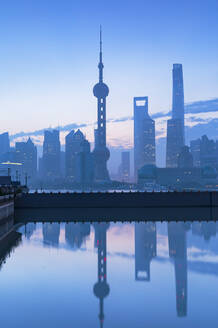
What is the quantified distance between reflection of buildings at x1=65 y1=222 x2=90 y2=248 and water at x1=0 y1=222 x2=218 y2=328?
244mm

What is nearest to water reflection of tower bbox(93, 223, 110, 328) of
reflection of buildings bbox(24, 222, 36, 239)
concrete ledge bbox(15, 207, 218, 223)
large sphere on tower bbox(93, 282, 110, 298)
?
large sphere on tower bbox(93, 282, 110, 298)

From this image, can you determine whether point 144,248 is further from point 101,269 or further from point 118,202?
point 118,202

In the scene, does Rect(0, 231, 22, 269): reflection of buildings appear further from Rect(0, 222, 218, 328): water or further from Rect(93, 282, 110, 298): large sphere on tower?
Rect(93, 282, 110, 298): large sphere on tower

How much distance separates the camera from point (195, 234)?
4884cm

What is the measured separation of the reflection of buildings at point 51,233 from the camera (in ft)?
143

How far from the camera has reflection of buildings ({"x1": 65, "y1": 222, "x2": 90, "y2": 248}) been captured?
4291cm

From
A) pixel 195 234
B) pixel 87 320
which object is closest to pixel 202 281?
pixel 87 320

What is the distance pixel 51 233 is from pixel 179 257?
2228 centimetres

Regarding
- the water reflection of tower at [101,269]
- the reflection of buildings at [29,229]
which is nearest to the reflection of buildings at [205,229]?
the water reflection of tower at [101,269]

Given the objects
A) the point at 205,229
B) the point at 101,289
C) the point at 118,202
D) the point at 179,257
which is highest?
the point at 118,202

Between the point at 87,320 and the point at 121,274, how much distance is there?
10.3 meters

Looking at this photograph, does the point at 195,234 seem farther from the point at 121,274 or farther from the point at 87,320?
the point at 87,320

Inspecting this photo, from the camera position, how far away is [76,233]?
164 ft

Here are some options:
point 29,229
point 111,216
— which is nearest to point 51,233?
point 29,229
